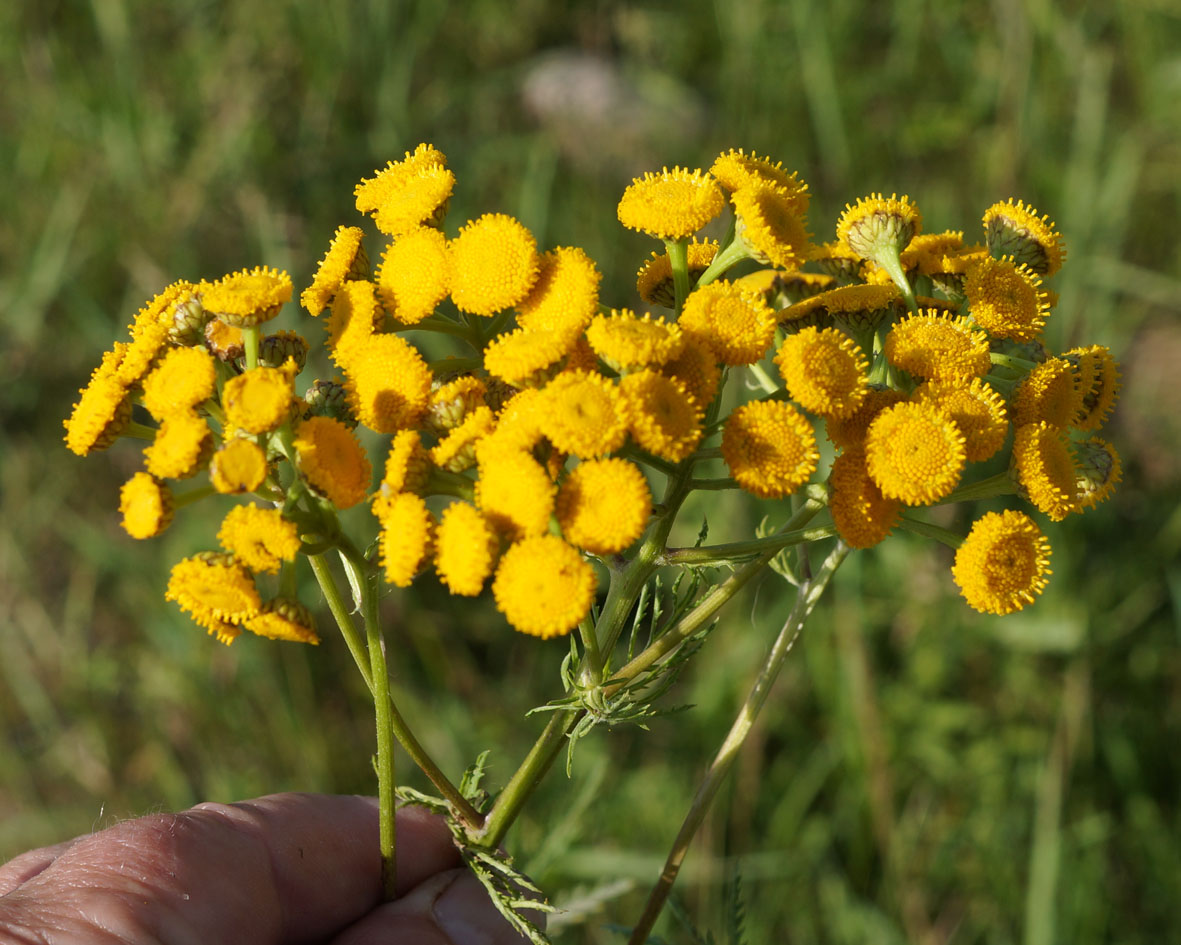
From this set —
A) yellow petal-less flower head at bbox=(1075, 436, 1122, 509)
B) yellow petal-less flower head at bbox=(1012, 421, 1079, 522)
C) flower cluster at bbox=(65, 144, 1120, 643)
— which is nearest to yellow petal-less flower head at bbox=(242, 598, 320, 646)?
flower cluster at bbox=(65, 144, 1120, 643)

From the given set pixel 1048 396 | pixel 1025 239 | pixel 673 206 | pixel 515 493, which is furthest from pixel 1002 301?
pixel 515 493

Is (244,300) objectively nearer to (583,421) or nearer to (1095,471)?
(583,421)

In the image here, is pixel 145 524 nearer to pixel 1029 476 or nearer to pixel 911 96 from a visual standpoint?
pixel 1029 476

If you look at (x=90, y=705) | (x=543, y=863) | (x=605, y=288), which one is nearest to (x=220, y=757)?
(x=90, y=705)

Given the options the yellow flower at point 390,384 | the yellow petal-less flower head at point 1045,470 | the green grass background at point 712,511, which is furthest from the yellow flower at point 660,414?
the green grass background at point 712,511

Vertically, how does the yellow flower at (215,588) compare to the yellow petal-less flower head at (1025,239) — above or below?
below

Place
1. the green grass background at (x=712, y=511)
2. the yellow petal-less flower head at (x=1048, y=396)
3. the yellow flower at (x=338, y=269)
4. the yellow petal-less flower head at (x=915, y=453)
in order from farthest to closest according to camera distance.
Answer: the green grass background at (x=712, y=511)
the yellow flower at (x=338, y=269)
the yellow petal-less flower head at (x=1048, y=396)
the yellow petal-less flower head at (x=915, y=453)

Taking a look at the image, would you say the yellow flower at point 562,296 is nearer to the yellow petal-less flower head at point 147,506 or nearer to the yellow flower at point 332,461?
the yellow flower at point 332,461
